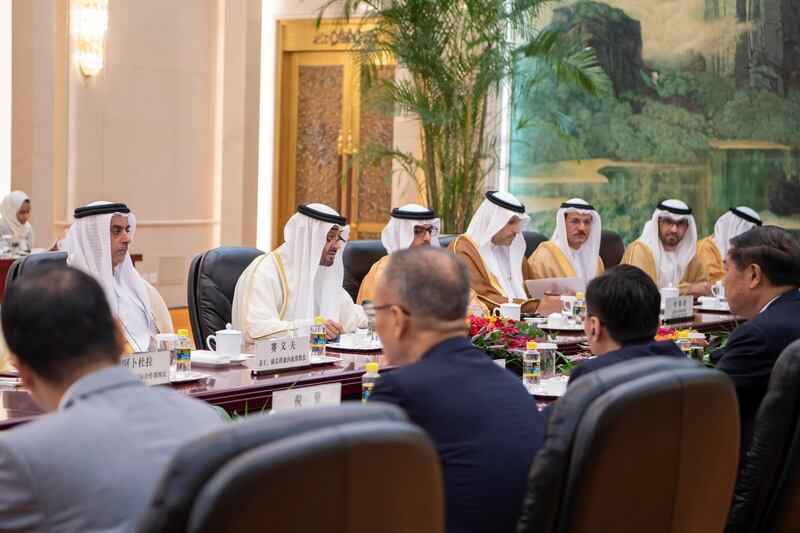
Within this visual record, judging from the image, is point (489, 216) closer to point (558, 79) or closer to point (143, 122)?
point (558, 79)

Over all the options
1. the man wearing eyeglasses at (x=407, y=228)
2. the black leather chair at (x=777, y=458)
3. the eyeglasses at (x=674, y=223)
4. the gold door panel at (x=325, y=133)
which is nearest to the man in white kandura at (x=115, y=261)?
the man wearing eyeglasses at (x=407, y=228)

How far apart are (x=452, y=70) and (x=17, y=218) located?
361 centimetres

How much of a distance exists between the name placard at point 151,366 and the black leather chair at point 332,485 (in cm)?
200

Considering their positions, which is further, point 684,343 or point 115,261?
point 115,261

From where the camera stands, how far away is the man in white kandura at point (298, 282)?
5012mm

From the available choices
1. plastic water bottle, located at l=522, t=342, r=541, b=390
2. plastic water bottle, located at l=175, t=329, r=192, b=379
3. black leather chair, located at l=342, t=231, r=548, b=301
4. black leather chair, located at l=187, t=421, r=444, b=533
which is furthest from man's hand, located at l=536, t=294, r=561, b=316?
black leather chair, located at l=187, t=421, r=444, b=533

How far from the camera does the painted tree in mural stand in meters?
8.97

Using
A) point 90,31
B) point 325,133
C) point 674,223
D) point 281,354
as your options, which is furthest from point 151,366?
point 325,133

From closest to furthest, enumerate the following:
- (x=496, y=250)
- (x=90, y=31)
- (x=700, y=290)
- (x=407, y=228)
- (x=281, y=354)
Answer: (x=281, y=354)
(x=407, y=228)
(x=496, y=250)
(x=700, y=290)
(x=90, y=31)

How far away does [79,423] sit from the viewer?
1572 millimetres

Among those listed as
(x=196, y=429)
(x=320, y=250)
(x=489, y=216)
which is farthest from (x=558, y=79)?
(x=196, y=429)

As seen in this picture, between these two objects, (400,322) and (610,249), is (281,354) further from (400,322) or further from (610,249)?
(610,249)

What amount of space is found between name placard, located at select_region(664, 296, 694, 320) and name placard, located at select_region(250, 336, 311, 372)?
2.42 metres

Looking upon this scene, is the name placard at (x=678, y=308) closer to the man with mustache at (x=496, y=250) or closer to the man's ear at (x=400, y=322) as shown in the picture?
the man with mustache at (x=496, y=250)
